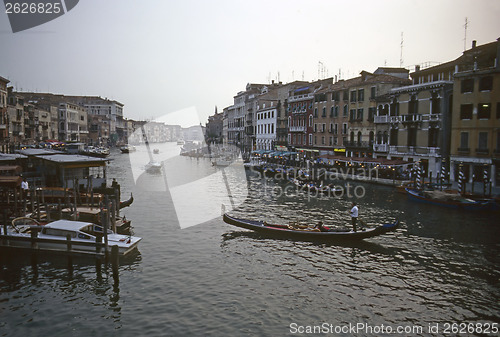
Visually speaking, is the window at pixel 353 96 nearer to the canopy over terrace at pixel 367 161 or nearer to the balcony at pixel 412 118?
the canopy over terrace at pixel 367 161

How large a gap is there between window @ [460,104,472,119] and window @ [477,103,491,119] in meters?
0.75

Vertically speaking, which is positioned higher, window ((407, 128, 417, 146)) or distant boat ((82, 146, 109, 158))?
window ((407, 128, 417, 146))

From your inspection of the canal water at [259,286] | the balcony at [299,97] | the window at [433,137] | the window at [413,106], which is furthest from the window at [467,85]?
the balcony at [299,97]

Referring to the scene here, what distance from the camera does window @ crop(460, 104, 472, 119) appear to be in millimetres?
32394

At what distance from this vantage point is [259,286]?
13.6 metres

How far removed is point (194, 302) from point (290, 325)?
343cm

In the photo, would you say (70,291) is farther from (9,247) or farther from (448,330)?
(448,330)

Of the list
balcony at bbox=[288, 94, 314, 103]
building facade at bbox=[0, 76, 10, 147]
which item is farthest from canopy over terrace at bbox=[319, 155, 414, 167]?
building facade at bbox=[0, 76, 10, 147]

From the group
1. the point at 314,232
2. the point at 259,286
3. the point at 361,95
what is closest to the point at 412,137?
the point at 361,95

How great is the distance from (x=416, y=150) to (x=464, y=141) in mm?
5901

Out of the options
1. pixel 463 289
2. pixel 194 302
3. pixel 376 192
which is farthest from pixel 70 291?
pixel 376 192

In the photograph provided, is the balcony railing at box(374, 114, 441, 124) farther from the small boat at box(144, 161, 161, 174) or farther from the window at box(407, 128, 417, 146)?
the small boat at box(144, 161, 161, 174)

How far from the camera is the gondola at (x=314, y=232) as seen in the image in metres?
18.4

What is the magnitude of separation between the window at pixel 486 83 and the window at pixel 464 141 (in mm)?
4079
